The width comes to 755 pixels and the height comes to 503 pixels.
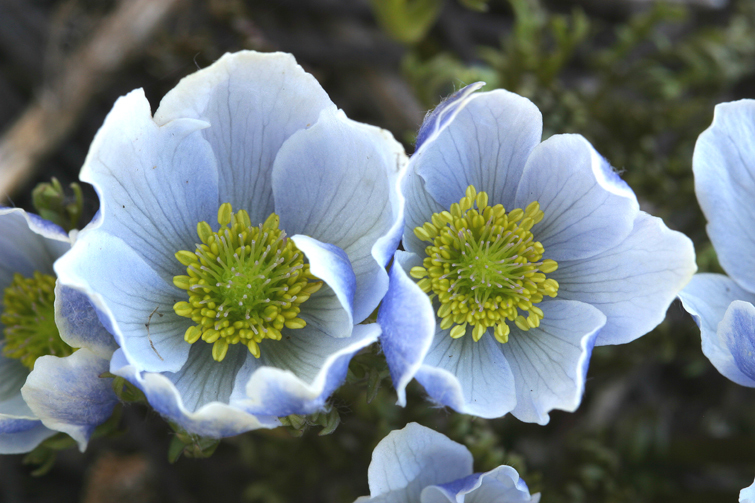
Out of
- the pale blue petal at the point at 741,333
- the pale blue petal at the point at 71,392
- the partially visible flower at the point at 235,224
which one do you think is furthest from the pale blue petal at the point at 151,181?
the pale blue petal at the point at 741,333

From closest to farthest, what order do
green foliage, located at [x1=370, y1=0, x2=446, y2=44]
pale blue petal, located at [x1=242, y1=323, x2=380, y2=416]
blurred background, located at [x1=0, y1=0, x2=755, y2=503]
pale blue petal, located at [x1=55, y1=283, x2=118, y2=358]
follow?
pale blue petal, located at [x1=242, y1=323, x2=380, y2=416] → pale blue petal, located at [x1=55, y1=283, x2=118, y2=358] → blurred background, located at [x1=0, y1=0, x2=755, y2=503] → green foliage, located at [x1=370, y1=0, x2=446, y2=44]

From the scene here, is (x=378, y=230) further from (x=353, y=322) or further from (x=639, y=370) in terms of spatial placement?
(x=639, y=370)

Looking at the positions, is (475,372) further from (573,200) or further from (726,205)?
(726,205)

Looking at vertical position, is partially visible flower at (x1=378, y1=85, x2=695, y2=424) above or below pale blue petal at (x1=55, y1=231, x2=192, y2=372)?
below

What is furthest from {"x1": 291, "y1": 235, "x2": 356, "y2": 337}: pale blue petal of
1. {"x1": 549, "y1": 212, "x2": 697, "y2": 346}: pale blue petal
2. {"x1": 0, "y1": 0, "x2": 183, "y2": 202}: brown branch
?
{"x1": 0, "y1": 0, "x2": 183, "y2": 202}: brown branch

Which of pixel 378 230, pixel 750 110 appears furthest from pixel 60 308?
pixel 750 110

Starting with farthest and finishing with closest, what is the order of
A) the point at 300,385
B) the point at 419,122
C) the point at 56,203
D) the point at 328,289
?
the point at 419,122
the point at 56,203
the point at 328,289
the point at 300,385

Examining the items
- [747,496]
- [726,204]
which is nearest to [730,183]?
[726,204]

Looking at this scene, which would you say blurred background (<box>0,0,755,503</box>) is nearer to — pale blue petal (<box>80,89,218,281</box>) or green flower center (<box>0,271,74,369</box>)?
green flower center (<box>0,271,74,369</box>)
